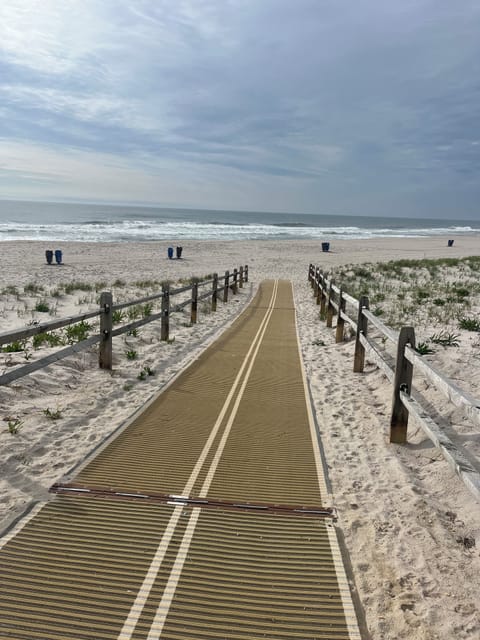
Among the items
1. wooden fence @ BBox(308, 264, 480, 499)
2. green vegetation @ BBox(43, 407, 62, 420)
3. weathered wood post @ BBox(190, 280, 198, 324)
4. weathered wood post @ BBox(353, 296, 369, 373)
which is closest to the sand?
green vegetation @ BBox(43, 407, 62, 420)

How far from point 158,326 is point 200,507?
299 inches

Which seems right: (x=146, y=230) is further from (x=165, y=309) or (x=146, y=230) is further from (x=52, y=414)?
(x=52, y=414)

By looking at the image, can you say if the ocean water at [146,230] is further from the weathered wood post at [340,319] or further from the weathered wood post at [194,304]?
the weathered wood post at [340,319]

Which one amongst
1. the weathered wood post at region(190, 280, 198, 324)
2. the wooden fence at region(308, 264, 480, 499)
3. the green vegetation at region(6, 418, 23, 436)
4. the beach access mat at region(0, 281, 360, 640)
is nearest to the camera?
the beach access mat at region(0, 281, 360, 640)

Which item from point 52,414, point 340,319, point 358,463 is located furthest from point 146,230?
point 358,463

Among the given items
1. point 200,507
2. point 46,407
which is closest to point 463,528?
point 200,507

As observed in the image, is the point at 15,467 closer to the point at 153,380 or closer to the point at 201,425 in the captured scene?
the point at 201,425

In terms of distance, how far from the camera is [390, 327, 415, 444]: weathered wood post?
462 centimetres

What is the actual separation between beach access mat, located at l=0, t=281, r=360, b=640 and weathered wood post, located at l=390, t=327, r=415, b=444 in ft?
2.91

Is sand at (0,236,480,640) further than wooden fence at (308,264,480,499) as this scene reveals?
No

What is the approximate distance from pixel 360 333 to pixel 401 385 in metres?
2.71

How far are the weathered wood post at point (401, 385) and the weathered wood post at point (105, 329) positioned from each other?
4176mm

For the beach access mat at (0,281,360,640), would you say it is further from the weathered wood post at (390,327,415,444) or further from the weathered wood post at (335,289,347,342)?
the weathered wood post at (335,289,347,342)

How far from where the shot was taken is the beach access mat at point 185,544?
259 centimetres
